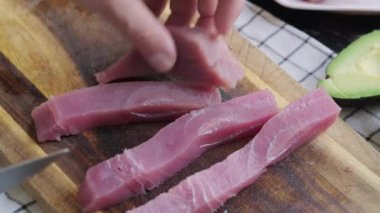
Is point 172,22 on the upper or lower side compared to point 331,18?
upper

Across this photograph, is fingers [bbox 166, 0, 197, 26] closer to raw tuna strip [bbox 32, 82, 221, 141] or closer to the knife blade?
raw tuna strip [bbox 32, 82, 221, 141]

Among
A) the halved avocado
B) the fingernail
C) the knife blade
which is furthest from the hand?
the halved avocado

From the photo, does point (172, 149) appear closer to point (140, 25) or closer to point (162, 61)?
point (162, 61)

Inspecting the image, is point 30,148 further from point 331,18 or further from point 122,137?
point 331,18

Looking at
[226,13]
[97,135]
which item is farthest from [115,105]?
[226,13]

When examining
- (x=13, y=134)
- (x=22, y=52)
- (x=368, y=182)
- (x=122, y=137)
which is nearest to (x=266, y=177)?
(x=368, y=182)

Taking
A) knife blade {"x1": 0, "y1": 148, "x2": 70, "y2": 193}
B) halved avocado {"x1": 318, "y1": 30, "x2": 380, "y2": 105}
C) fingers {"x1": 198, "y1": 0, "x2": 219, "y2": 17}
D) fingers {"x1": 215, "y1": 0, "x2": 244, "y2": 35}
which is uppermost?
knife blade {"x1": 0, "y1": 148, "x2": 70, "y2": 193}
